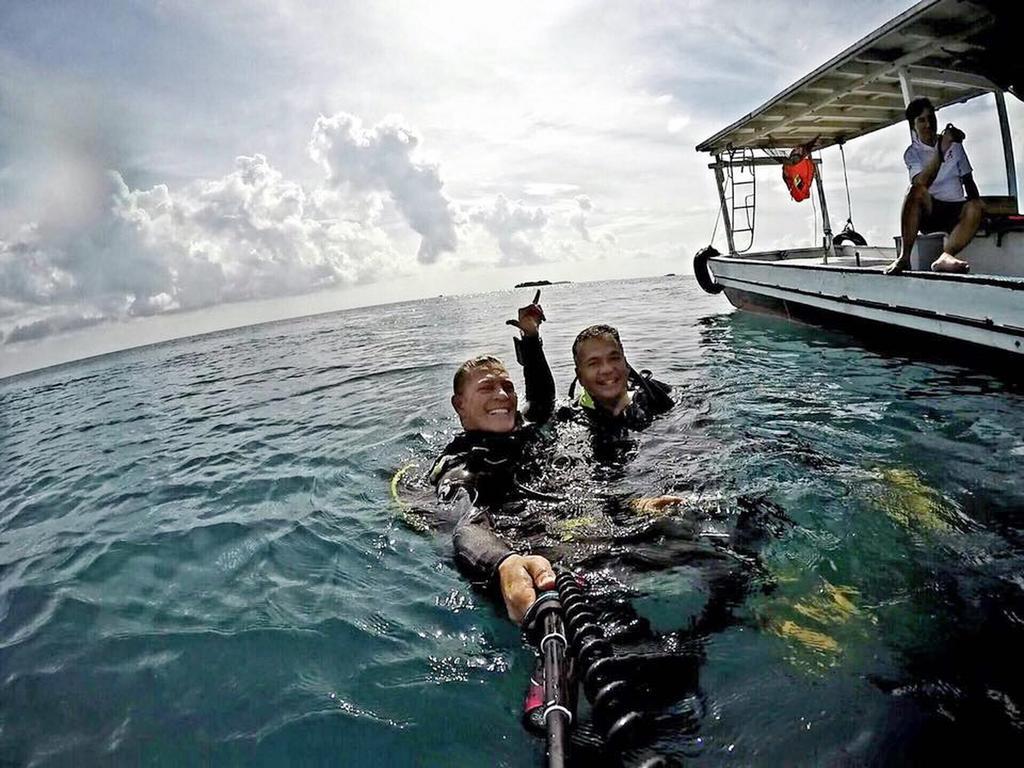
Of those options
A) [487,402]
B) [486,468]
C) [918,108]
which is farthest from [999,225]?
[486,468]

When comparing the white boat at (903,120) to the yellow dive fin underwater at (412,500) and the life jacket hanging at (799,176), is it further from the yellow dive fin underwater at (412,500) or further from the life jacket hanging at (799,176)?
the yellow dive fin underwater at (412,500)

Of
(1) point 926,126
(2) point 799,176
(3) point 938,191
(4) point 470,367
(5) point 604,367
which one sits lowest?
(5) point 604,367

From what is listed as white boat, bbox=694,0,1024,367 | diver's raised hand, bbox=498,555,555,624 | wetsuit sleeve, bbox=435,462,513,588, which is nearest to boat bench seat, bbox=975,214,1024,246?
white boat, bbox=694,0,1024,367

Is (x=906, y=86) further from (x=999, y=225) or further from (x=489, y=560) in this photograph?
(x=489, y=560)

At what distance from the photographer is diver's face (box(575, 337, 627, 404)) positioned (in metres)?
5.09

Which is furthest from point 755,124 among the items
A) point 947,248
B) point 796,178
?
point 947,248

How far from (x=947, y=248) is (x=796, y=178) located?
7.33 meters

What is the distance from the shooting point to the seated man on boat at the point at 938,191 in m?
6.90

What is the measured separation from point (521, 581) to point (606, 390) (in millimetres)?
3022

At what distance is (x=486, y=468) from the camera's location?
3959 millimetres

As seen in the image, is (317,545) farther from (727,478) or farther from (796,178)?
(796,178)

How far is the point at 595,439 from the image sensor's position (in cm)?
508

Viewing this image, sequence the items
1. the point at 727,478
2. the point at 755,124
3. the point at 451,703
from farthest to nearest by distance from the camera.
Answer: the point at 755,124, the point at 727,478, the point at 451,703

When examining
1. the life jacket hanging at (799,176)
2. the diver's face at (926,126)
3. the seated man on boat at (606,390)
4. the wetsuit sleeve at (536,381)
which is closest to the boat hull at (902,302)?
the diver's face at (926,126)
